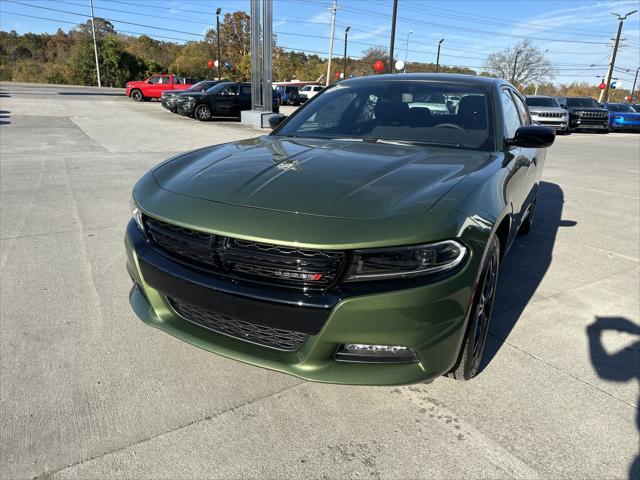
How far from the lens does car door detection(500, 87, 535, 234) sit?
2.75 meters

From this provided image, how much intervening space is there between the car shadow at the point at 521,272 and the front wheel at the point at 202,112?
15.0 meters

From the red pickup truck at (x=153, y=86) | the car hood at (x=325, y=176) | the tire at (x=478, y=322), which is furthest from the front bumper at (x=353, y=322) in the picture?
the red pickup truck at (x=153, y=86)

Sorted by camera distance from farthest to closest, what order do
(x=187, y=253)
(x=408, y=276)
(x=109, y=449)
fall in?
(x=187, y=253) → (x=109, y=449) → (x=408, y=276)

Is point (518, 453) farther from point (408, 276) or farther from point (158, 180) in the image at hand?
point (158, 180)

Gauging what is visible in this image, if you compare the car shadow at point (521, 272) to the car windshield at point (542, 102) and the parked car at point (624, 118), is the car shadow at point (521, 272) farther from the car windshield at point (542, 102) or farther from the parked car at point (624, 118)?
the parked car at point (624, 118)

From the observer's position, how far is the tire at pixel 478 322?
206 centimetres

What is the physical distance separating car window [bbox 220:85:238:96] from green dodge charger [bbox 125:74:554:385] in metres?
17.4

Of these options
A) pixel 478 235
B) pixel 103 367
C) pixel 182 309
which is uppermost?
→ pixel 478 235

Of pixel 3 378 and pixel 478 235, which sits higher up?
pixel 478 235

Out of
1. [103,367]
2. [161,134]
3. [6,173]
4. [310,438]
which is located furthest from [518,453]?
[161,134]

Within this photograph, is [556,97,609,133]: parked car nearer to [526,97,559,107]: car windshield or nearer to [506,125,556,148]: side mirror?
[526,97,559,107]: car windshield

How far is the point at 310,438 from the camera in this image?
6.47 ft

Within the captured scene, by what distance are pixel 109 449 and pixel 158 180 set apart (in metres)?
1.33

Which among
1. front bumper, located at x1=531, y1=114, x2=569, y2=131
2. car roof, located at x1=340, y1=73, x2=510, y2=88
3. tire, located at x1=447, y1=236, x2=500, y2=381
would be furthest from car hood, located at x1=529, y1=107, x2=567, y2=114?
tire, located at x1=447, y1=236, x2=500, y2=381
